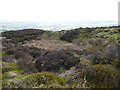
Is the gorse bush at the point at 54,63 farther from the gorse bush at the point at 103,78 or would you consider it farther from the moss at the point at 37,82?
the gorse bush at the point at 103,78

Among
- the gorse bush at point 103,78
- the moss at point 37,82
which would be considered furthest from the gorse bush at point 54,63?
the gorse bush at point 103,78

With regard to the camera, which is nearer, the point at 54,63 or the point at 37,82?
the point at 37,82

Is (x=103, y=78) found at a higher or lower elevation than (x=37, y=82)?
higher

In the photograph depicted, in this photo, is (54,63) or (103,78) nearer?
(103,78)

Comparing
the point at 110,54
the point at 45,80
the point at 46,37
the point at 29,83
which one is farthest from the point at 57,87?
the point at 46,37

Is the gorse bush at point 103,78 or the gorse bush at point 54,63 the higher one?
the gorse bush at point 103,78

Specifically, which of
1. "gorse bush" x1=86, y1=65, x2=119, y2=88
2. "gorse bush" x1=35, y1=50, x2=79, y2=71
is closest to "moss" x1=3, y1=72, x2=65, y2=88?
"gorse bush" x1=86, y1=65, x2=119, y2=88

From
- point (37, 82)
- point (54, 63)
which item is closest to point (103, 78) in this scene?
point (37, 82)

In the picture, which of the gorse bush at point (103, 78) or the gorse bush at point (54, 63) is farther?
the gorse bush at point (54, 63)

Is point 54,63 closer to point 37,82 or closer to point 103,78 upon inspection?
point 37,82

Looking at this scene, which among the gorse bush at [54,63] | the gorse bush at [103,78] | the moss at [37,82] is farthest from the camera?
the gorse bush at [54,63]

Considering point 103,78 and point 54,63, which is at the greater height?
point 103,78

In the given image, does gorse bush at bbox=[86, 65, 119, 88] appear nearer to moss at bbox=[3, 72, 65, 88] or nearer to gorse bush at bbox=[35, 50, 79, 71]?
moss at bbox=[3, 72, 65, 88]

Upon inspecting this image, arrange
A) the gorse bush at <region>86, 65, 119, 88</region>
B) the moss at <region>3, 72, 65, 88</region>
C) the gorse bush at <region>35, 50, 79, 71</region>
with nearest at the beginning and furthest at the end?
the gorse bush at <region>86, 65, 119, 88</region> → the moss at <region>3, 72, 65, 88</region> → the gorse bush at <region>35, 50, 79, 71</region>
